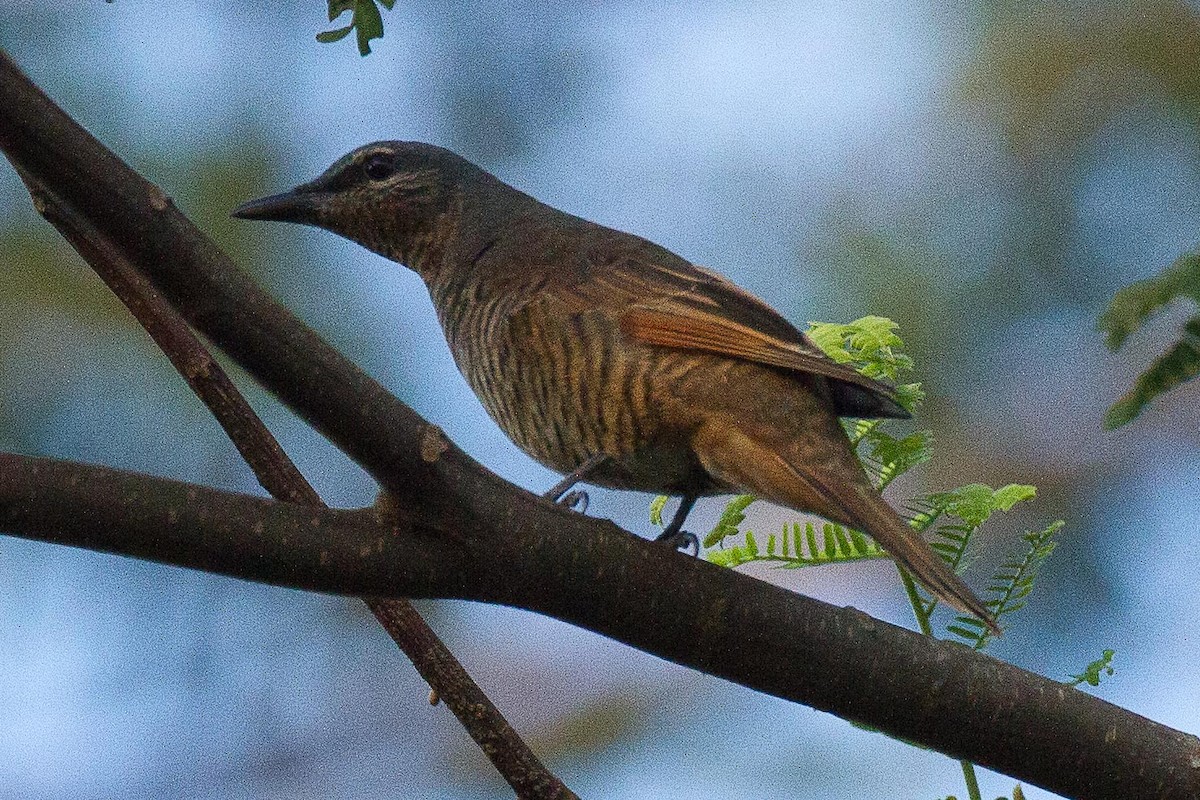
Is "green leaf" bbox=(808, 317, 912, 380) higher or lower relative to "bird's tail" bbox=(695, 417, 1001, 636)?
higher

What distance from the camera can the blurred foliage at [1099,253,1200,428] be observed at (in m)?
1.70

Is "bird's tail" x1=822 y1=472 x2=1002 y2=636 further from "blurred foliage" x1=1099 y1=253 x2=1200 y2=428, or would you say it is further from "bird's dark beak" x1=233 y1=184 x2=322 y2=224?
"bird's dark beak" x1=233 y1=184 x2=322 y2=224

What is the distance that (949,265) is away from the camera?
23.8 feet

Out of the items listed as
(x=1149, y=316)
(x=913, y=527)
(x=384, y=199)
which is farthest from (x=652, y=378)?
(x=1149, y=316)

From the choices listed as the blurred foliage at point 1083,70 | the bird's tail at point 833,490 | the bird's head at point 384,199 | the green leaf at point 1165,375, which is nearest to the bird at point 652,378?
the bird's tail at point 833,490

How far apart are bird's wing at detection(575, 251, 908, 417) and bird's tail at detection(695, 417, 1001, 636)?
0.62ft

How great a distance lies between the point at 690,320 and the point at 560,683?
13.9 ft

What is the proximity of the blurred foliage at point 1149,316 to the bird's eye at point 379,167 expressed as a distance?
138 inches

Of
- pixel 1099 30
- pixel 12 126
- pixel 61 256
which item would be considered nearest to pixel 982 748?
pixel 12 126

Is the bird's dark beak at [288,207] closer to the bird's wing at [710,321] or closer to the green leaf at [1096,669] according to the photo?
the bird's wing at [710,321]

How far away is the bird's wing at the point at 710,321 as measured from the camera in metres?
3.65

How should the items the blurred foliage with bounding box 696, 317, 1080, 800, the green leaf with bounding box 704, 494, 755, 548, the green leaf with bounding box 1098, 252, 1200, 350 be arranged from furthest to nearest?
the green leaf with bounding box 704, 494, 755, 548, the blurred foliage with bounding box 696, 317, 1080, 800, the green leaf with bounding box 1098, 252, 1200, 350

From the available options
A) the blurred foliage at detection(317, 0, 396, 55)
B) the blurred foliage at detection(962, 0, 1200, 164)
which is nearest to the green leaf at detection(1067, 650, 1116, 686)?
the blurred foliage at detection(317, 0, 396, 55)

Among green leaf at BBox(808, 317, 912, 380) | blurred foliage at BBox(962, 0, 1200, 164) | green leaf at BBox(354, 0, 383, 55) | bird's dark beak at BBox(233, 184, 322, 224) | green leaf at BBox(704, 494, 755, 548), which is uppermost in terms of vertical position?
blurred foliage at BBox(962, 0, 1200, 164)
